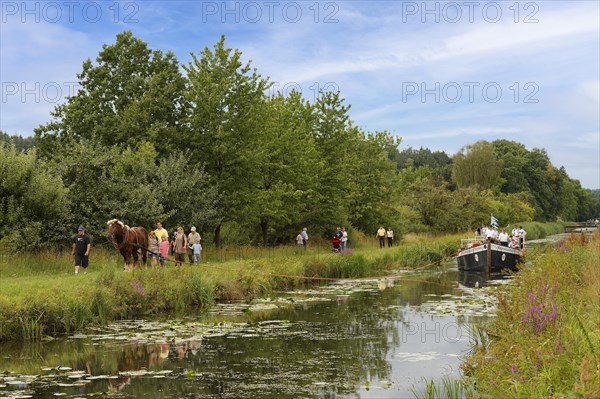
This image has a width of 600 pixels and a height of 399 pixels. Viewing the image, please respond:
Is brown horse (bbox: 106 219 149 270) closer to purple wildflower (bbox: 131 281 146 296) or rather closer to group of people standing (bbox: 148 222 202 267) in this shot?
group of people standing (bbox: 148 222 202 267)

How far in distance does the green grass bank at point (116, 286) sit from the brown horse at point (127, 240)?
0.76m

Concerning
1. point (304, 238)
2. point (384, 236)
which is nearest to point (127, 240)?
point (304, 238)

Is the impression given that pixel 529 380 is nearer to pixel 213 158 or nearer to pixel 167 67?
pixel 213 158

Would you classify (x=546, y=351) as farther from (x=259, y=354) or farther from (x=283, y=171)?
(x=283, y=171)

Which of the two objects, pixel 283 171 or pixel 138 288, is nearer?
pixel 138 288

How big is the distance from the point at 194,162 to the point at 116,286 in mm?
18174

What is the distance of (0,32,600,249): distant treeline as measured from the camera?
28.0 metres

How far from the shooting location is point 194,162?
36.6m

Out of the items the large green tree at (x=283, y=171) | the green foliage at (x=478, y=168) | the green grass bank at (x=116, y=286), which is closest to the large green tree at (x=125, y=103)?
the large green tree at (x=283, y=171)

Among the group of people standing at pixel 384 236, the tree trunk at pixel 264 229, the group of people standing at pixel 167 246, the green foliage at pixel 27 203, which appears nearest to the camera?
the group of people standing at pixel 167 246

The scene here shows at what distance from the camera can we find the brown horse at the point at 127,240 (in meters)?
23.7

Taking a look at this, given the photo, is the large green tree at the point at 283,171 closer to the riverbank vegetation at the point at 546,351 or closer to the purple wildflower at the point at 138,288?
the purple wildflower at the point at 138,288

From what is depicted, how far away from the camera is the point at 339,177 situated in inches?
1841

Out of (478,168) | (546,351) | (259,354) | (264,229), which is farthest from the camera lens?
(478,168)
